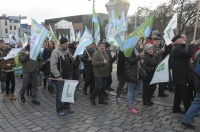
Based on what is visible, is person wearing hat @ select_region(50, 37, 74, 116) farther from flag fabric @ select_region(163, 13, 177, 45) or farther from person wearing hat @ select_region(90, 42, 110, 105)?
flag fabric @ select_region(163, 13, 177, 45)

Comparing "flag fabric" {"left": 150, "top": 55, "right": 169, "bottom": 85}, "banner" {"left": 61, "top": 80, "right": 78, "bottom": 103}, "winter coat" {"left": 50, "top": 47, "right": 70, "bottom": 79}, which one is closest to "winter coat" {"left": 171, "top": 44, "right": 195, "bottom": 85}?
"flag fabric" {"left": 150, "top": 55, "right": 169, "bottom": 85}

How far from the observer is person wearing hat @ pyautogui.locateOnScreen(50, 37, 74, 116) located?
18.4 feet

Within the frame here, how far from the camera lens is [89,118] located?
18.7ft

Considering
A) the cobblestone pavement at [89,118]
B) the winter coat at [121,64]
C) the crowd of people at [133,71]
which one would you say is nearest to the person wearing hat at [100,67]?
the crowd of people at [133,71]

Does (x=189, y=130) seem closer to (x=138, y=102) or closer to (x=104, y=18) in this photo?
(x=138, y=102)

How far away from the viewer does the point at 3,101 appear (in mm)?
7227

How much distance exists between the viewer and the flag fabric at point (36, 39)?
6059mm

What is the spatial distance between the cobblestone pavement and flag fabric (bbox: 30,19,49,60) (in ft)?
4.66

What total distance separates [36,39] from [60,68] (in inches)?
39.2

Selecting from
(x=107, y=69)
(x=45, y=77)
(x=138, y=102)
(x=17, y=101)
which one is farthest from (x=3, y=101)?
(x=138, y=102)

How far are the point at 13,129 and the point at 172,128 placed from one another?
3.17 m

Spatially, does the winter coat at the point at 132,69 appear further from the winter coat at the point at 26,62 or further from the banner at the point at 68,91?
the winter coat at the point at 26,62

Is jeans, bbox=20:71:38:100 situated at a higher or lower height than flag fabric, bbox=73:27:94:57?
lower

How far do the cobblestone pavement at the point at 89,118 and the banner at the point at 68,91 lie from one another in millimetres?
438
